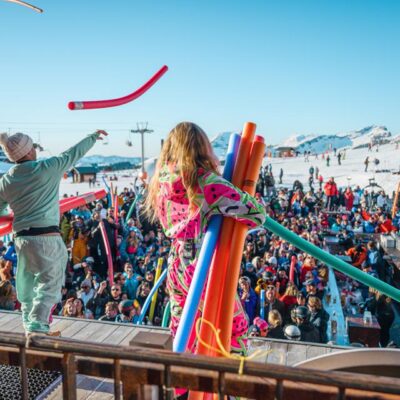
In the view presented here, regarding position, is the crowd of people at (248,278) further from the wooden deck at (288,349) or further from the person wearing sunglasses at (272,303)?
the wooden deck at (288,349)

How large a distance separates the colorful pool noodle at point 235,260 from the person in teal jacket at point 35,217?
4.02 feet

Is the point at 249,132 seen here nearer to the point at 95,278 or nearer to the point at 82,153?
the point at 82,153

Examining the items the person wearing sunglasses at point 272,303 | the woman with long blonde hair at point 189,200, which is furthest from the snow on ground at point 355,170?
the woman with long blonde hair at point 189,200

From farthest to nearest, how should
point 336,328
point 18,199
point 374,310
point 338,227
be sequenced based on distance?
point 338,227
point 374,310
point 336,328
point 18,199

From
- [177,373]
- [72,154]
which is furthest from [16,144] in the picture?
[177,373]

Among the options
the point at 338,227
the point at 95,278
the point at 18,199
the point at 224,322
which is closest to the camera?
the point at 224,322

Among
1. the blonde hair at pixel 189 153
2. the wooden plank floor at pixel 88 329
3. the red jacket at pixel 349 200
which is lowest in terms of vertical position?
the wooden plank floor at pixel 88 329

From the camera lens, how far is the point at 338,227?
14094 mm

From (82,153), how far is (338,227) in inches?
497

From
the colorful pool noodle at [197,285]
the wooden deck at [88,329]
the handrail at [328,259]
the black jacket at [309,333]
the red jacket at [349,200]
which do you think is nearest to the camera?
the colorful pool noodle at [197,285]

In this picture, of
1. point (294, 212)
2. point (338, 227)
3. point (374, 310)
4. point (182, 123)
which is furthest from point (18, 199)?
point (294, 212)

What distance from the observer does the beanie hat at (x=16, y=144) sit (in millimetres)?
2555

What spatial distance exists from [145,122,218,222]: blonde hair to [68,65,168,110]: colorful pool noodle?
844 mm

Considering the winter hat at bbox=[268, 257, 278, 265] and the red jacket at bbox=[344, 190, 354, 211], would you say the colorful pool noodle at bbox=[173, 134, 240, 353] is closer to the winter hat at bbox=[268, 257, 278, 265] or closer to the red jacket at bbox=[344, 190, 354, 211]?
the winter hat at bbox=[268, 257, 278, 265]
